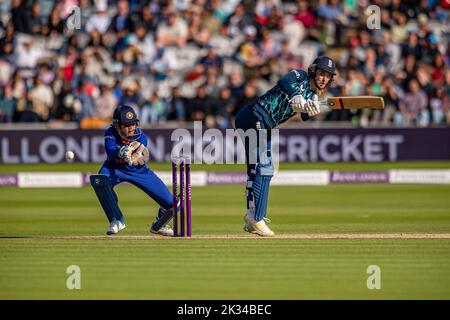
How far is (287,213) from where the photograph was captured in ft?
42.1

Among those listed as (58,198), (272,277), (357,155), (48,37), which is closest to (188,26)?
(48,37)

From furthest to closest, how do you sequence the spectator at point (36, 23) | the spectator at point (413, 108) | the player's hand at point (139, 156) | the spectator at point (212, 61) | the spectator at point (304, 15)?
the spectator at point (304, 15)
the spectator at point (36, 23)
the spectator at point (212, 61)
the spectator at point (413, 108)
the player's hand at point (139, 156)

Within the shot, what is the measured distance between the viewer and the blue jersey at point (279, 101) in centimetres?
963

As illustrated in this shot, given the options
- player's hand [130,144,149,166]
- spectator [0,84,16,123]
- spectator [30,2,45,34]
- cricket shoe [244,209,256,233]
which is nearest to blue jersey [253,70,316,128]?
cricket shoe [244,209,256,233]

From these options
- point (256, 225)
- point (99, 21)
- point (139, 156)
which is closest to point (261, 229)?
point (256, 225)

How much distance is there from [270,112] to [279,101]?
0.13 metres

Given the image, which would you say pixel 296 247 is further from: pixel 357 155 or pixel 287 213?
pixel 357 155

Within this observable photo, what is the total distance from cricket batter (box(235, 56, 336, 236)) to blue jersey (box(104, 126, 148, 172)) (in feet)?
3.39

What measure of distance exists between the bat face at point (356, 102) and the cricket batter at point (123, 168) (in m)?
1.80

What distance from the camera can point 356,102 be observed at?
9633 millimetres

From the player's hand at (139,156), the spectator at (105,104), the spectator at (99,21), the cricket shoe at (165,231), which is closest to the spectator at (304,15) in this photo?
the spectator at (99,21)

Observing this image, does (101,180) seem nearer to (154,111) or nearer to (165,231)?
(165,231)

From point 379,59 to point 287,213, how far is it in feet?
23.2

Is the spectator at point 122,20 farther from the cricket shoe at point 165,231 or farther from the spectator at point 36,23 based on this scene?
the cricket shoe at point 165,231
